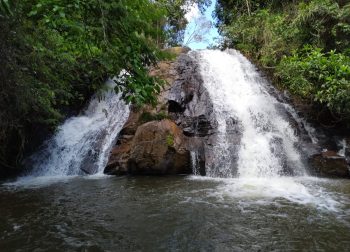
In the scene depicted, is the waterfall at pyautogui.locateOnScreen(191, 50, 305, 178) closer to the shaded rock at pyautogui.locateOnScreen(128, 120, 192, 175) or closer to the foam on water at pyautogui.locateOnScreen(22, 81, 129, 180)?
the shaded rock at pyautogui.locateOnScreen(128, 120, 192, 175)

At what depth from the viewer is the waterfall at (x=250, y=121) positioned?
9.30 meters

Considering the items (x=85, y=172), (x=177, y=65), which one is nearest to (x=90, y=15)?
(x=85, y=172)

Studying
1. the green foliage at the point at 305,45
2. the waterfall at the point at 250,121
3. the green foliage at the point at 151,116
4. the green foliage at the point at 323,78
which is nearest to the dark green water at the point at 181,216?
the waterfall at the point at 250,121

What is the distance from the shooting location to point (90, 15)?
10.2 feet

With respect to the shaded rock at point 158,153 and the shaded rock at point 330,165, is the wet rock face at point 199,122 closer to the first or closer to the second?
the shaded rock at point 158,153

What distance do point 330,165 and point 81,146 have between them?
7267 mm

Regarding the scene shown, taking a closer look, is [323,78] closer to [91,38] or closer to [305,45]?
[305,45]

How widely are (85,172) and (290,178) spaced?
224 inches

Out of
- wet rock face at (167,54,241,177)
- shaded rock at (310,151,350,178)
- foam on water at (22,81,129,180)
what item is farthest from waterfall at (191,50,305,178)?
foam on water at (22,81,129,180)

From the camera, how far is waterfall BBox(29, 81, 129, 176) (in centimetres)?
1065

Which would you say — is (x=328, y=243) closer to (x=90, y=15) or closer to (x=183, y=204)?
(x=183, y=204)

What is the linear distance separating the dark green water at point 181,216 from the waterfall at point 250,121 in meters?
0.87

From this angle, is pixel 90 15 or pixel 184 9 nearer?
pixel 90 15

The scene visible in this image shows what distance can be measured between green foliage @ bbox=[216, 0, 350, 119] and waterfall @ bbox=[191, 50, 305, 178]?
96 cm
